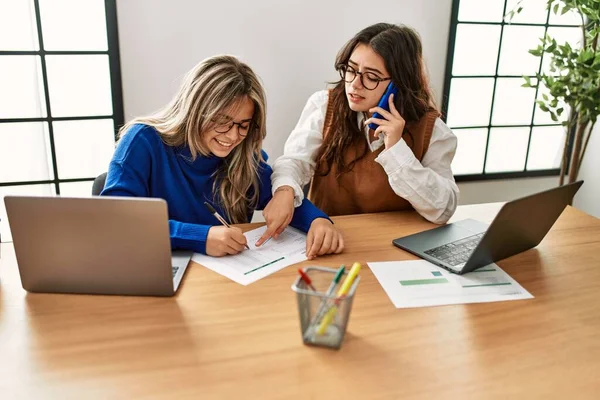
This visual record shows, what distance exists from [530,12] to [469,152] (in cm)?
88

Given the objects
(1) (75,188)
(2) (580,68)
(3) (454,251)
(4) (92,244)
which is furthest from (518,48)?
(4) (92,244)

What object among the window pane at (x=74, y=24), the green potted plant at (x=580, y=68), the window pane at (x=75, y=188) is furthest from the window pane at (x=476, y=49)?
the window pane at (x=75, y=188)

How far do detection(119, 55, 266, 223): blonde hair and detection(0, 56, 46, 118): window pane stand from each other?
1162mm

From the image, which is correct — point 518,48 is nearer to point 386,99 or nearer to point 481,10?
point 481,10

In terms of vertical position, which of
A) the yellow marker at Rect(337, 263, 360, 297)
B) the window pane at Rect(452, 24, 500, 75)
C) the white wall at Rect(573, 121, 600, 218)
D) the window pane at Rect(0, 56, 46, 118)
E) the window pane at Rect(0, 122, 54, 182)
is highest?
the window pane at Rect(452, 24, 500, 75)

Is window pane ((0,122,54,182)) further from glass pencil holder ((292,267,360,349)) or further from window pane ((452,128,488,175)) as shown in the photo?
window pane ((452,128,488,175))

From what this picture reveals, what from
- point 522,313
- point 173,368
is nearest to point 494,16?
point 522,313

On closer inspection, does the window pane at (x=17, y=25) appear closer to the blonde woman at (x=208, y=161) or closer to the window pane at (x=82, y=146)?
the window pane at (x=82, y=146)

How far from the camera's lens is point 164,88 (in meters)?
2.40

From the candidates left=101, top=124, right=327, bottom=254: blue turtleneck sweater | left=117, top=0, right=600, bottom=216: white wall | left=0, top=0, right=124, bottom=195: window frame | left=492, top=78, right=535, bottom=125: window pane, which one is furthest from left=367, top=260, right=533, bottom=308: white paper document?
left=492, top=78, right=535, bottom=125: window pane

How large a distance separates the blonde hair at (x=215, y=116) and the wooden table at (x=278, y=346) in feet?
1.30

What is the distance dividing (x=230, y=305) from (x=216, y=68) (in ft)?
2.23

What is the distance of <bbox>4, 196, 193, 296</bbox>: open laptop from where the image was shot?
99 cm

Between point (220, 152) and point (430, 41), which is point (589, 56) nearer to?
point (430, 41)
